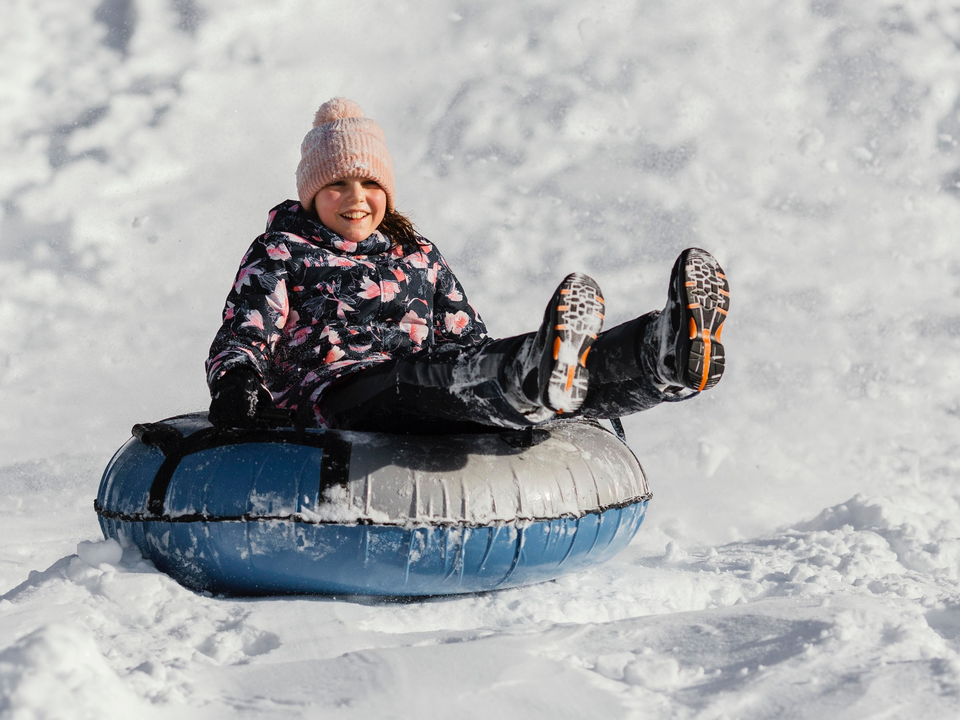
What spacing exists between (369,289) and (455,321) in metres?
0.37

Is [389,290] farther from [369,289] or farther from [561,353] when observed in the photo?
[561,353]

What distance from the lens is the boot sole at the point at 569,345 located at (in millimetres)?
1508

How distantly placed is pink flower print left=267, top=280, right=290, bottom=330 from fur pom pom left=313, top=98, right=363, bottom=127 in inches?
29.3

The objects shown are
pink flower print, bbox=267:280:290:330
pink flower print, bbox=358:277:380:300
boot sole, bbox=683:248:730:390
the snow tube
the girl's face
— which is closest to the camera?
boot sole, bbox=683:248:730:390

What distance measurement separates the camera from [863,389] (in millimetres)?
4754

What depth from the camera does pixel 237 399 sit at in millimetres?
1847

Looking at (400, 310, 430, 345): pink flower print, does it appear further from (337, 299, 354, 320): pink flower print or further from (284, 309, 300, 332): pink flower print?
(284, 309, 300, 332): pink flower print

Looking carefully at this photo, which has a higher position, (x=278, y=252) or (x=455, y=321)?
(x=278, y=252)

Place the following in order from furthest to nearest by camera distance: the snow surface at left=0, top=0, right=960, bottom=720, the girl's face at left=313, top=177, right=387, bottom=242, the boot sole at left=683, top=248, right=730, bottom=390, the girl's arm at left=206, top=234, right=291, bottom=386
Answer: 1. the snow surface at left=0, top=0, right=960, bottom=720
2. the girl's face at left=313, top=177, right=387, bottom=242
3. the girl's arm at left=206, top=234, right=291, bottom=386
4. the boot sole at left=683, top=248, right=730, bottom=390

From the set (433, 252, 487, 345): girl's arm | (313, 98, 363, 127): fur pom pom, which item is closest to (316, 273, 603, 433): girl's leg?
(433, 252, 487, 345): girl's arm

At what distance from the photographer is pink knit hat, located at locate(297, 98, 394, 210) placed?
255cm

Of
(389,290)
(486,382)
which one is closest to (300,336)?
(389,290)

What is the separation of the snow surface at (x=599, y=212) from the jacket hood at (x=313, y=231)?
43.1 inches

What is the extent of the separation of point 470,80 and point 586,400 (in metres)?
5.23
